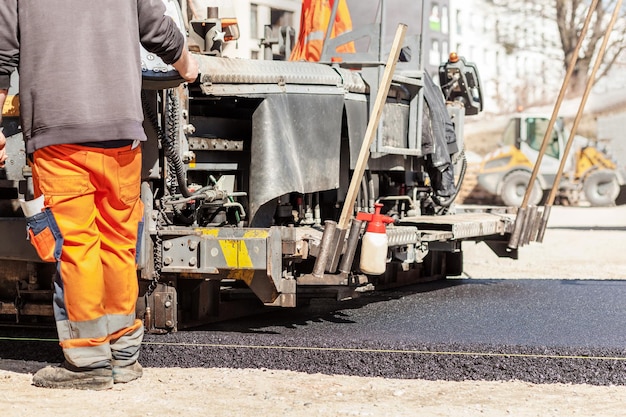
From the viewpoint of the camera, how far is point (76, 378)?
4969mm

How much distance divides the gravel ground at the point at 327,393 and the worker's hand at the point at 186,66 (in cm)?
135

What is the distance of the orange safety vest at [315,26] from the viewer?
25.7 ft

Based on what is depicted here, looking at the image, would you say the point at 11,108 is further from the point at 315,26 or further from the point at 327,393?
the point at 315,26

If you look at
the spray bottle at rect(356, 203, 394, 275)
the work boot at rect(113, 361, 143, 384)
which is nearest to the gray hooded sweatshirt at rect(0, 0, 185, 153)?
the work boot at rect(113, 361, 143, 384)

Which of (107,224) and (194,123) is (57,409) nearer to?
(107,224)

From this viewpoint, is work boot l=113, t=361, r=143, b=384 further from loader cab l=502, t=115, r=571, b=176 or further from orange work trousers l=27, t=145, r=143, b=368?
loader cab l=502, t=115, r=571, b=176

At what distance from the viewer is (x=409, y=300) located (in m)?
8.02

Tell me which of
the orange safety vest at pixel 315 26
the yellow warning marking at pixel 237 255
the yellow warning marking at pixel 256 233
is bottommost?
the yellow warning marking at pixel 237 255

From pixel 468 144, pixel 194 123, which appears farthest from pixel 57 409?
pixel 468 144

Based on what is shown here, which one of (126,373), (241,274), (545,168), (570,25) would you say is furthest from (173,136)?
(570,25)

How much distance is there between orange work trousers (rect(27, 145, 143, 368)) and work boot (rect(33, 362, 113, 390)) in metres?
0.04

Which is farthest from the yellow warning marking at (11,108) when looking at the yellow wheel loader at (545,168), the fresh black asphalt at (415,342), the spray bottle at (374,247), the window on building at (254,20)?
the yellow wheel loader at (545,168)

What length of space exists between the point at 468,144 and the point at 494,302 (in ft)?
101

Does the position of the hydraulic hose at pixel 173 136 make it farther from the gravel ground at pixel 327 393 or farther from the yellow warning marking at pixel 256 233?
the gravel ground at pixel 327 393
